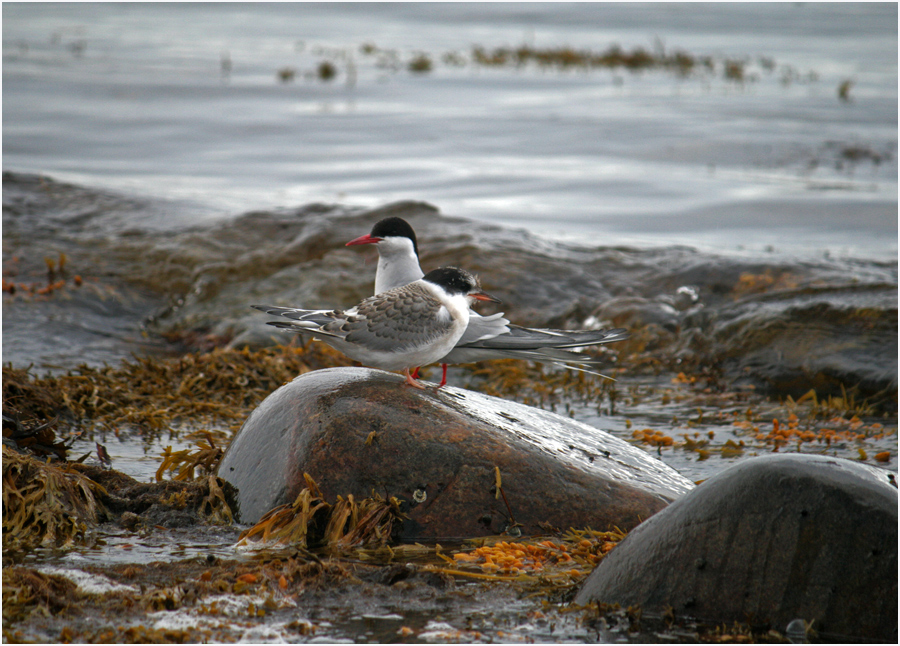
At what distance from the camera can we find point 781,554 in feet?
11.6

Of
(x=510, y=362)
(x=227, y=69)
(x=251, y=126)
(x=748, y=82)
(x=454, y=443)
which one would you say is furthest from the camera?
(x=227, y=69)

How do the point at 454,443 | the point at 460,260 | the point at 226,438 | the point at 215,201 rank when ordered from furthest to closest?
the point at 215,201 < the point at 460,260 < the point at 226,438 < the point at 454,443

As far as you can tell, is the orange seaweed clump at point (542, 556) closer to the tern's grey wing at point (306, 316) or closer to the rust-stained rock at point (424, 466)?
the rust-stained rock at point (424, 466)

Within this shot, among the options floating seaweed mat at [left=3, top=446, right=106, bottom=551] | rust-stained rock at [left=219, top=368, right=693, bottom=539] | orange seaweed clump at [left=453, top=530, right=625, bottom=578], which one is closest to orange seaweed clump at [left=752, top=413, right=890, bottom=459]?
rust-stained rock at [left=219, top=368, right=693, bottom=539]

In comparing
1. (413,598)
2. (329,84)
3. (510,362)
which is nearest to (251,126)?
(329,84)

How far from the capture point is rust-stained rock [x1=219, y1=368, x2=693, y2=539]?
4465 millimetres

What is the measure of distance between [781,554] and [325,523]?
2.05 meters

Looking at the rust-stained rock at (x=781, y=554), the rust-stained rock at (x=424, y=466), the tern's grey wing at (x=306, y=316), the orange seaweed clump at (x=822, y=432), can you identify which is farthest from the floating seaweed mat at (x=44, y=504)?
the orange seaweed clump at (x=822, y=432)

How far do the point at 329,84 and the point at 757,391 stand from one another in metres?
19.4

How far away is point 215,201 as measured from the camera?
1390 cm

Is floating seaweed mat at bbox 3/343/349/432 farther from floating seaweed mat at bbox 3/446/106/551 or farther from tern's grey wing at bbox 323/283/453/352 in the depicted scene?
tern's grey wing at bbox 323/283/453/352

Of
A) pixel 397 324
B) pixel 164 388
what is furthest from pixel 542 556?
pixel 164 388

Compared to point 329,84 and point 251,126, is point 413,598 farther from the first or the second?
point 329,84

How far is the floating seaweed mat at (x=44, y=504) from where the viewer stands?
4238mm
